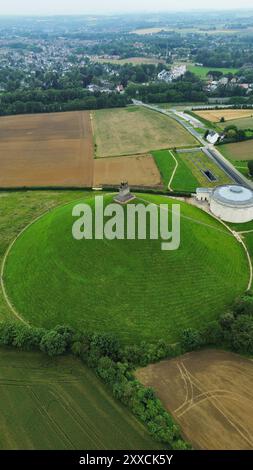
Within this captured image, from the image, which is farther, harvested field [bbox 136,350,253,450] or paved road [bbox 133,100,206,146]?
paved road [bbox 133,100,206,146]

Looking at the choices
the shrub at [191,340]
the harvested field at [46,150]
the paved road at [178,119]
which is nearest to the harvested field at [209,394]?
the shrub at [191,340]

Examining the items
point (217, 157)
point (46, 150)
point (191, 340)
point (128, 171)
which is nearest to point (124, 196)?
point (191, 340)

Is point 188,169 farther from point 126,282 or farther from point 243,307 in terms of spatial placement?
point 243,307

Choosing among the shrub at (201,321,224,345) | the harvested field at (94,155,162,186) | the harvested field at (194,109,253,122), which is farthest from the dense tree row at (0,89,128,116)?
the shrub at (201,321,224,345)

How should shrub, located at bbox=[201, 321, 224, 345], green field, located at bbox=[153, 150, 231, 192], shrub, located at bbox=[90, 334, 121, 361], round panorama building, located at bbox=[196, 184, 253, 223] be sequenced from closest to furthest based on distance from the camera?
shrub, located at bbox=[90, 334, 121, 361] → shrub, located at bbox=[201, 321, 224, 345] → round panorama building, located at bbox=[196, 184, 253, 223] → green field, located at bbox=[153, 150, 231, 192]

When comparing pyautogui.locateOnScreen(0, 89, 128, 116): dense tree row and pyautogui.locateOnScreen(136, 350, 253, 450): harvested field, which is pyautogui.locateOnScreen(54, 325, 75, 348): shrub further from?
pyautogui.locateOnScreen(0, 89, 128, 116): dense tree row

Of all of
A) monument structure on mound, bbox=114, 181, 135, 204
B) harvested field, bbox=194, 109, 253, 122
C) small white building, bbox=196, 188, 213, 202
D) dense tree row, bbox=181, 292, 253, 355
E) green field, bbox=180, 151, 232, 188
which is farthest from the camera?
harvested field, bbox=194, 109, 253, 122
